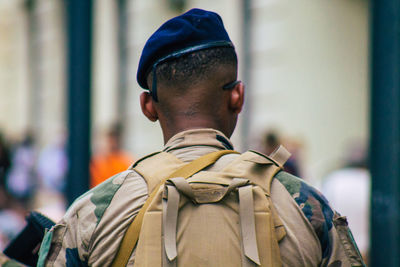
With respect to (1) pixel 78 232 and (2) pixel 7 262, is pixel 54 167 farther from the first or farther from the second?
(1) pixel 78 232

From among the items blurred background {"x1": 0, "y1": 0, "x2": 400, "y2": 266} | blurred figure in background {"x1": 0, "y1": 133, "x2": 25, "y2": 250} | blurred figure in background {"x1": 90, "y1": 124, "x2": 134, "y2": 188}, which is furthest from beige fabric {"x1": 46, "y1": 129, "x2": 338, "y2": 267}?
blurred figure in background {"x1": 90, "y1": 124, "x2": 134, "y2": 188}

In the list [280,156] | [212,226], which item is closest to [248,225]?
[212,226]

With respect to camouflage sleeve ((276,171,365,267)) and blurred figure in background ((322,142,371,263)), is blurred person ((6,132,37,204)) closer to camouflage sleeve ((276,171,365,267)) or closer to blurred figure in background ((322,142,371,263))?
blurred figure in background ((322,142,371,263))

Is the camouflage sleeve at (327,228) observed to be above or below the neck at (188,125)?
below

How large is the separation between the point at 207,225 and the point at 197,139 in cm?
31

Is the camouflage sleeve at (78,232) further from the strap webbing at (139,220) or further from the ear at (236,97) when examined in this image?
the ear at (236,97)

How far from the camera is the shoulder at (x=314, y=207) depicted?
1.85 meters

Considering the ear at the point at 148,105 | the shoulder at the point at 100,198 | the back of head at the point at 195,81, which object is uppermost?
the back of head at the point at 195,81

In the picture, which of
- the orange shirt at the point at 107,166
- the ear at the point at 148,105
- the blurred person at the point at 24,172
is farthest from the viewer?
the blurred person at the point at 24,172

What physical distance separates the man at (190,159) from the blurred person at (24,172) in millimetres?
8492

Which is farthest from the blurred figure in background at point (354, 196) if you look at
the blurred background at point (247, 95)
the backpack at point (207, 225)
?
the backpack at point (207, 225)

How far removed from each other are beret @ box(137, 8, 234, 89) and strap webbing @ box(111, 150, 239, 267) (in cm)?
34

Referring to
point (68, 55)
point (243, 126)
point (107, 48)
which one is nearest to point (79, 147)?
point (68, 55)

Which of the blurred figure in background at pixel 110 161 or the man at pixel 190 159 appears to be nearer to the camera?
the man at pixel 190 159
